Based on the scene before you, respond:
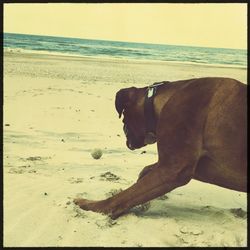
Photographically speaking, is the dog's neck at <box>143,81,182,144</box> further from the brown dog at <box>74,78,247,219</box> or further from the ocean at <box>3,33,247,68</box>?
the ocean at <box>3,33,247,68</box>

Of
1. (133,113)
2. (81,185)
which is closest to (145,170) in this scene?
(133,113)

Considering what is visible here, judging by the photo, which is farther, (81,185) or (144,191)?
(81,185)

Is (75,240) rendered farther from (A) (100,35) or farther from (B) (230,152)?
(A) (100,35)

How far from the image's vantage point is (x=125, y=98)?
5066 millimetres

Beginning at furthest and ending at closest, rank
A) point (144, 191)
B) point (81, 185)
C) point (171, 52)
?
point (171, 52) < point (81, 185) < point (144, 191)

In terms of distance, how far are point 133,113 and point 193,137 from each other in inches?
31.9

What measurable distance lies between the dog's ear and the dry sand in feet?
2.03

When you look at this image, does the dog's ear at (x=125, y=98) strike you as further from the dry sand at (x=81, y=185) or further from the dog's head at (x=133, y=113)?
the dry sand at (x=81, y=185)

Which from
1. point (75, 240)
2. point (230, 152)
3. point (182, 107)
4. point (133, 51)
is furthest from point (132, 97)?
point (133, 51)

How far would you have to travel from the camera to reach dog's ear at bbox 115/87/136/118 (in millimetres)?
5023

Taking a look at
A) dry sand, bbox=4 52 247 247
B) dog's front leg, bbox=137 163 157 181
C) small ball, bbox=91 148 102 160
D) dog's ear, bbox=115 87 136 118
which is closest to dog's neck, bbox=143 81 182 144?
dog's ear, bbox=115 87 136 118

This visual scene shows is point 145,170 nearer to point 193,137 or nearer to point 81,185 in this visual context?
point 81,185

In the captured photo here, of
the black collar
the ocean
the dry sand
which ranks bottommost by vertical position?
the dry sand

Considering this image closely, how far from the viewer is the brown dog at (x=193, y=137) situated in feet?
14.7
